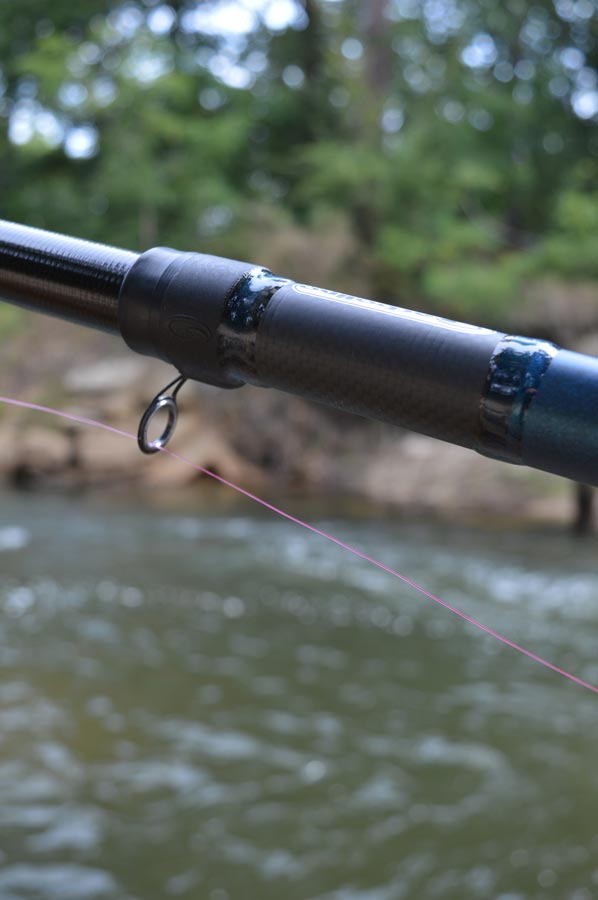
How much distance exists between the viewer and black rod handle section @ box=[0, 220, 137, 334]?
119cm

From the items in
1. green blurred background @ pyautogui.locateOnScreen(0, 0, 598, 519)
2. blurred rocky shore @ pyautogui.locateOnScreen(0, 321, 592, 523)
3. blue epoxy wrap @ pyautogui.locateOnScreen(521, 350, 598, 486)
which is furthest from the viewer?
green blurred background @ pyautogui.locateOnScreen(0, 0, 598, 519)

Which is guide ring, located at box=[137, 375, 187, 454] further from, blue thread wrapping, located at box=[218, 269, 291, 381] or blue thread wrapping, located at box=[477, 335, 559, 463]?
blue thread wrapping, located at box=[477, 335, 559, 463]

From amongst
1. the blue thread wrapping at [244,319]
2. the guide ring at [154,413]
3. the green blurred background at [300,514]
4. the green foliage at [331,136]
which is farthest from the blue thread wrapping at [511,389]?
the green foliage at [331,136]

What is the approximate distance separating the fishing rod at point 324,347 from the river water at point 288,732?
9.61ft

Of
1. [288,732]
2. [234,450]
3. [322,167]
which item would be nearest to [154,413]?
[288,732]

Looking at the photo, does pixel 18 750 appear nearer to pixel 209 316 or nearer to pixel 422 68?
pixel 209 316

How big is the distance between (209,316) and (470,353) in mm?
281

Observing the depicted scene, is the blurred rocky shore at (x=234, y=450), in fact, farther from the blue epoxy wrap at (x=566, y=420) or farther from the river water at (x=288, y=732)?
the blue epoxy wrap at (x=566, y=420)

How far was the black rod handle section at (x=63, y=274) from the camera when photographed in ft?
3.89

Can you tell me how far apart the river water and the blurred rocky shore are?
16.0 ft

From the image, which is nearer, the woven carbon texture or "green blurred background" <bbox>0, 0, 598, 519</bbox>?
the woven carbon texture

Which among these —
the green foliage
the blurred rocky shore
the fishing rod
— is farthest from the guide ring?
the green foliage

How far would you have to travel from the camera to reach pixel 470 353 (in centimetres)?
98

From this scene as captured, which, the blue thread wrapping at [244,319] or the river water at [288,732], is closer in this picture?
the blue thread wrapping at [244,319]
